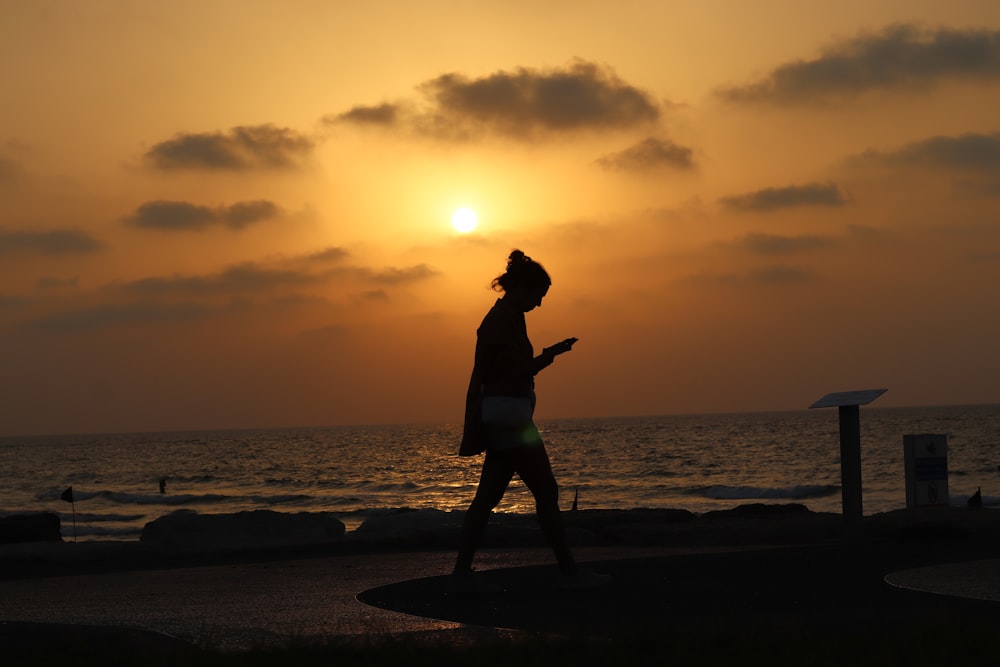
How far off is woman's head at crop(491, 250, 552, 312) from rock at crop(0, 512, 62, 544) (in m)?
19.7

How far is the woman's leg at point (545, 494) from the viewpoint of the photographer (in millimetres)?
7871

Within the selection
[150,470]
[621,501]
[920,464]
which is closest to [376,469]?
[150,470]

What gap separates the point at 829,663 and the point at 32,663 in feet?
10.3

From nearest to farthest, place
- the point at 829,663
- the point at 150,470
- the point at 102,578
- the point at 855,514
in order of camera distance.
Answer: the point at 829,663, the point at 102,578, the point at 855,514, the point at 150,470

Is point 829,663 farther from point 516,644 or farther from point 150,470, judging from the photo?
point 150,470

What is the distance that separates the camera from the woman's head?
8.00m

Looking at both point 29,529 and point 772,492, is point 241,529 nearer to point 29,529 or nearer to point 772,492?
point 29,529

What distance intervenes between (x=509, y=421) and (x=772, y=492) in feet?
171

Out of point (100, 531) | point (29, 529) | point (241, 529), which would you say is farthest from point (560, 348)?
point (100, 531)

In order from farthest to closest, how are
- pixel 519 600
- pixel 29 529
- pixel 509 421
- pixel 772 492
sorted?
1. pixel 772 492
2. pixel 29 529
3. pixel 509 421
4. pixel 519 600

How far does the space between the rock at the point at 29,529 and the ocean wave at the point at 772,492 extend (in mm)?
35481

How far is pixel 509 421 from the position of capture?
25.6ft

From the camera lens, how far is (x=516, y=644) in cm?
526

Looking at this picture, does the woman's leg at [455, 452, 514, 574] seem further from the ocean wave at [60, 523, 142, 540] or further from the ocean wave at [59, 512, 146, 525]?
the ocean wave at [59, 512, 146, 525]
